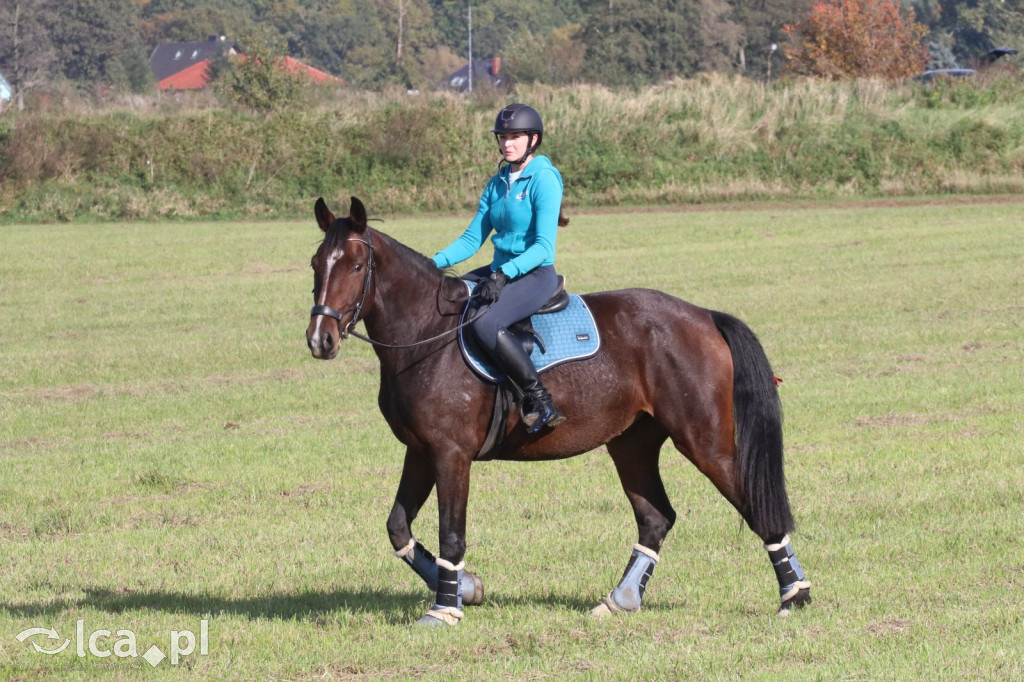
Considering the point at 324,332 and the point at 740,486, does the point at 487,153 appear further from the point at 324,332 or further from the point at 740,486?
the point at 324,332

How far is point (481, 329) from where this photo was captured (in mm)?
7168

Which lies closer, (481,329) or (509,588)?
(481,329)

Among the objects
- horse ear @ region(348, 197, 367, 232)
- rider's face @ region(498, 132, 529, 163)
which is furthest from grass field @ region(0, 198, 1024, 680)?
rider's face @ region(498, 132, 529, 163)

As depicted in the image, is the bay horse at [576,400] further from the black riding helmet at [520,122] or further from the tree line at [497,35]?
the tree line at [497,35]

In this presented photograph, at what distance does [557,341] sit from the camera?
747 centimetres

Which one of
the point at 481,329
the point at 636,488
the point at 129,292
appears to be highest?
the point at 481,329

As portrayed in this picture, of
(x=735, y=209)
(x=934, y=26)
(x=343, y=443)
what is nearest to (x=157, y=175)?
(x=735, y=209)

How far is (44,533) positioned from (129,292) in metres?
16.9

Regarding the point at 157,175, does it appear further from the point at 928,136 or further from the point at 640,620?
the point at 640,620

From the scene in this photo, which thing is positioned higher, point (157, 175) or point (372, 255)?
point (372, 255)
